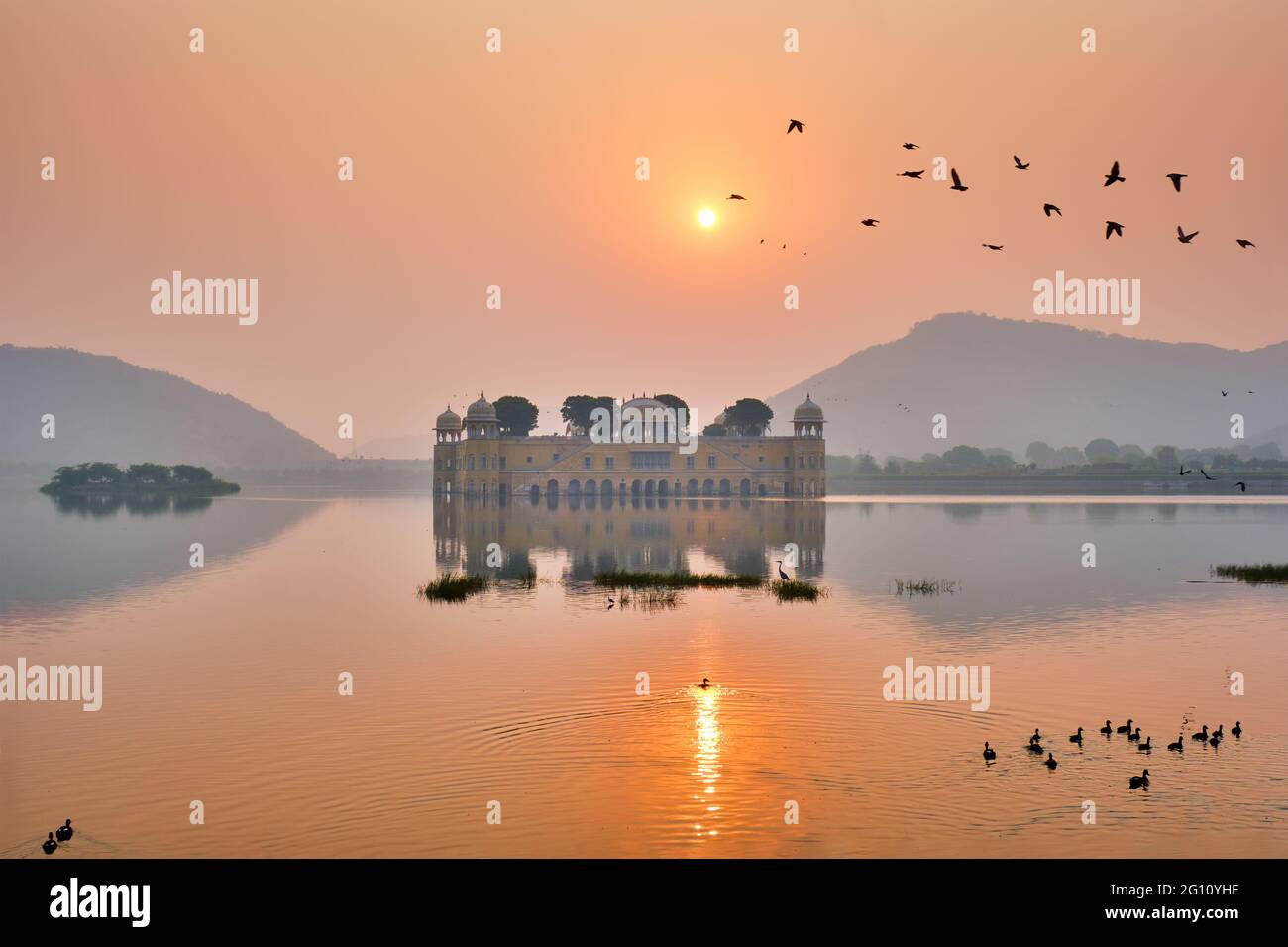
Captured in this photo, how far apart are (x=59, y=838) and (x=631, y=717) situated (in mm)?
9930

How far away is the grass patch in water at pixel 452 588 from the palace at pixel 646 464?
345 ft

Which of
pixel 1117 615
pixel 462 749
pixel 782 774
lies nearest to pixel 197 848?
pixel 462 749

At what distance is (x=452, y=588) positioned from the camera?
1700 inches

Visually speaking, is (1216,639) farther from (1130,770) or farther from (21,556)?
(21,556)

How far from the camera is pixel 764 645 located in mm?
31656

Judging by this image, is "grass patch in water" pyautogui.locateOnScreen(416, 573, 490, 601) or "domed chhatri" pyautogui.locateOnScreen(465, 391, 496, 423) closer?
"grass patch in water" pyautogui.locateOnScreen(416, 573, 490, 601)

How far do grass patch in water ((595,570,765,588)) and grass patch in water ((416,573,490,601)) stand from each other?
161 inches

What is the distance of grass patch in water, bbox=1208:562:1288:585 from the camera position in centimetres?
4738

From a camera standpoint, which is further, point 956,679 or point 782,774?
point 956,679

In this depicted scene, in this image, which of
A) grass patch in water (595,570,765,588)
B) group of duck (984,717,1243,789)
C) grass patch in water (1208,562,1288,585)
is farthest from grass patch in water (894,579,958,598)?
group of duck (984,717,1243,789)
